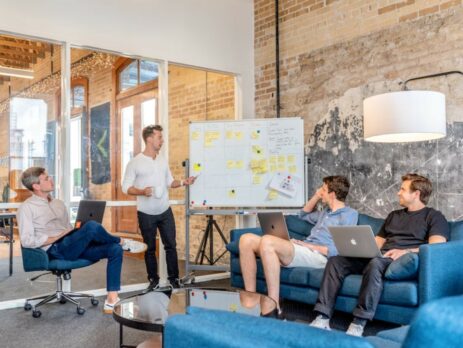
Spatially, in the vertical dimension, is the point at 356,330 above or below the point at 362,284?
below

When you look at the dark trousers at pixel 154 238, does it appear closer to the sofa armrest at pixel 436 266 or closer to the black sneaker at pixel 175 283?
the black sneaker at pixel 175 283

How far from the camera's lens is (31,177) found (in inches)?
160

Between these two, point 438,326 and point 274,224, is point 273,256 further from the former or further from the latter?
point 438,326

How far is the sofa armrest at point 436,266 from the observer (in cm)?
290

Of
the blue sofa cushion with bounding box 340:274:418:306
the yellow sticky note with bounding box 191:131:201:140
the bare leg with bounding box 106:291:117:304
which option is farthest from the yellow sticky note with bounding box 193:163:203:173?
the blue sofa cushion with bounding box 340:274:418:306

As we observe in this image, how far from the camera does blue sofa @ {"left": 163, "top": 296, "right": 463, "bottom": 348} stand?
92 cm

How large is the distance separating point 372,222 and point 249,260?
1153 mm

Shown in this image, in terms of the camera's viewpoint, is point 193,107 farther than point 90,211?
Yes

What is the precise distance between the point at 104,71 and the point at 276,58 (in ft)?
6.64

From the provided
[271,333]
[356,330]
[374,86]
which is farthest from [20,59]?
[271,333]

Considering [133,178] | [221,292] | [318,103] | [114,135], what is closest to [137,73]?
[114,135]

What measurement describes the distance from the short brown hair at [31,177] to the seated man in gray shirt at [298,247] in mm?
1828

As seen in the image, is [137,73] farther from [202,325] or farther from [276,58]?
[202,325]

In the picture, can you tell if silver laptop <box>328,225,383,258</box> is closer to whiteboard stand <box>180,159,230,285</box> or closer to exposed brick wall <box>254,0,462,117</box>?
whiteboard stand <box>180,159,230,285</box>
